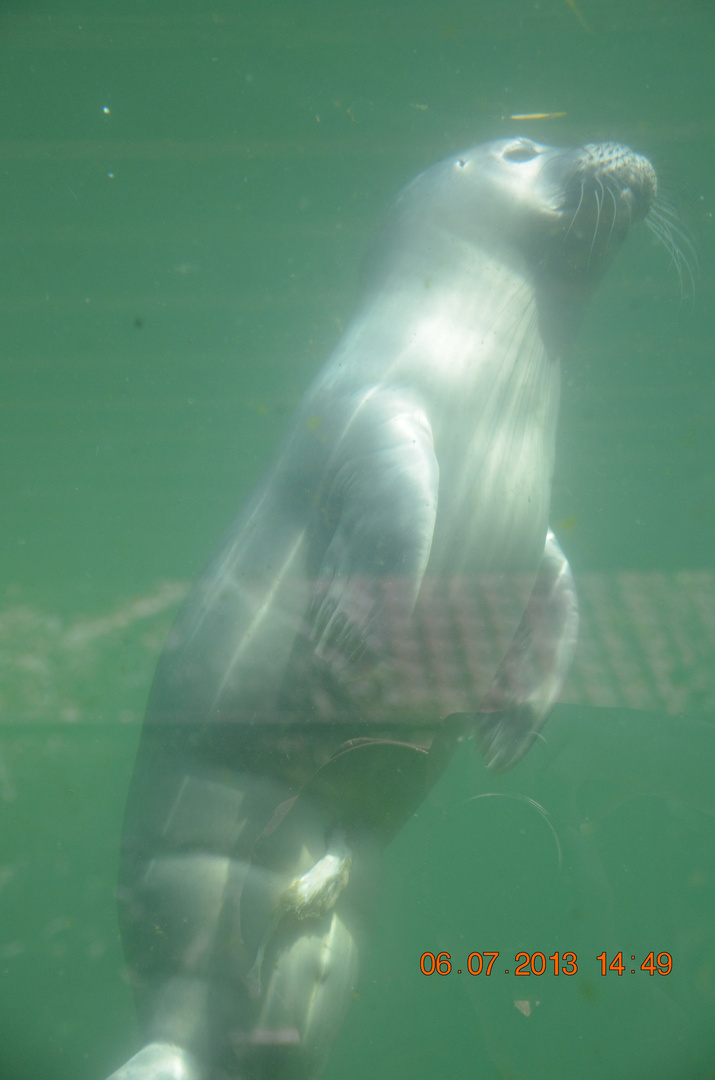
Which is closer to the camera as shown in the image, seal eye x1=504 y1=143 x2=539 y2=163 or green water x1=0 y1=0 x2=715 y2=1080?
seal eye x1=504 y1=143 x2=539 y2=163

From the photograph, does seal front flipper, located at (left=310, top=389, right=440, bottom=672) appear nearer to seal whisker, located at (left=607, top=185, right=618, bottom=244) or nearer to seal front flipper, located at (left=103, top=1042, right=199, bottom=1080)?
seal whisker, located at (left=607, top=185, right=618, bottom=244)

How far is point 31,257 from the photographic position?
7.93 meters

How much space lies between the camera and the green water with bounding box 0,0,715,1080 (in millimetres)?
4875

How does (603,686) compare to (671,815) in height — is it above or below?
above

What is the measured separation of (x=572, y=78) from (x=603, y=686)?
247 inches

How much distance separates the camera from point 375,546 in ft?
6.42

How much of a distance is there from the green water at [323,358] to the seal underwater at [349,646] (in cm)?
70

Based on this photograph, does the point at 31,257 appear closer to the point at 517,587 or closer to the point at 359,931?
the point at 517,587

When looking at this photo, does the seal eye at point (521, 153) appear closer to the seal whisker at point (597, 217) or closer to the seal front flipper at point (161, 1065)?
the seal whisker at point (597, 217)

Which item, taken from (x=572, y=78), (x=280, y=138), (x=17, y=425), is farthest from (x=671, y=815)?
(x=17, y=425)

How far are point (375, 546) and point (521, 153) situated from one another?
2.39 m
